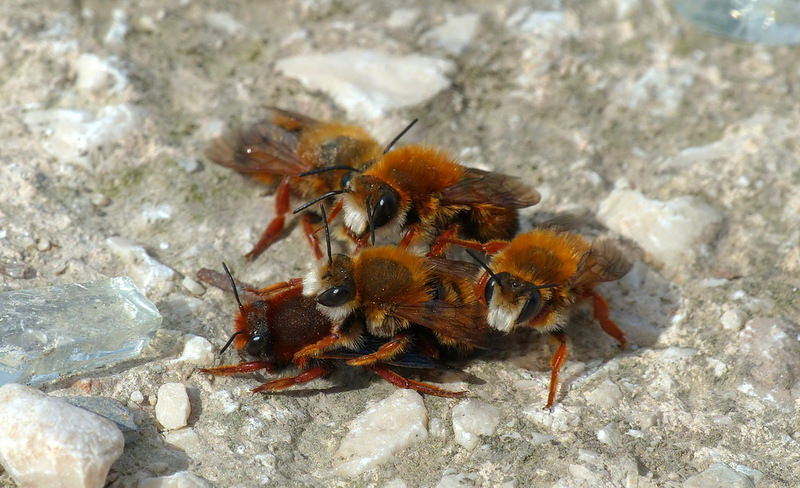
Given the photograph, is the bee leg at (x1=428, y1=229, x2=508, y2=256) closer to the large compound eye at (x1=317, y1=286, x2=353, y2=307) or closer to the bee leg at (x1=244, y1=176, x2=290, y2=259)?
the large compound eye at (x1=317, y1=286, x2=353, y2=307)

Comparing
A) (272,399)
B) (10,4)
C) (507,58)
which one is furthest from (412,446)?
(10,4)

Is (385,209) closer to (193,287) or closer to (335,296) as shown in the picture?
(335,296)

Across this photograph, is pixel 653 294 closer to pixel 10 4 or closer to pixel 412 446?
pixel 412 446

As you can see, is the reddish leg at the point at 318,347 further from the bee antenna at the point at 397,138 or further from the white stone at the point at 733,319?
Result: the white stone at the point at 733,319

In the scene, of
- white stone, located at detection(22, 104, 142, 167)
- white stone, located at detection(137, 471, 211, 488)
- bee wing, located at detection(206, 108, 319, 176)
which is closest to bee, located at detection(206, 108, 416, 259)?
bee wing, located at detection(206, 108, 319, 176)

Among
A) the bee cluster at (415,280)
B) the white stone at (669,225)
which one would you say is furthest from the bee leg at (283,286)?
the white stone at (669,225)

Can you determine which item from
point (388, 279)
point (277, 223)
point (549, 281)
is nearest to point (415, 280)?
point (388, 279)

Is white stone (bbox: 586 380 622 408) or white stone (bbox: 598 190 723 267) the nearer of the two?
white stone (bbox: 586 380 622 408)
